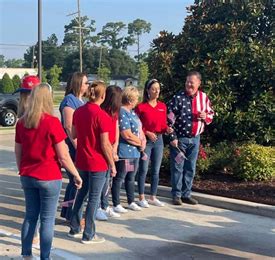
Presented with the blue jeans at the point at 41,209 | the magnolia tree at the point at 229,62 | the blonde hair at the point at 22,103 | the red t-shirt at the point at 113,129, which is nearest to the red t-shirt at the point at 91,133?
the red t-shirt at the point at 113,129

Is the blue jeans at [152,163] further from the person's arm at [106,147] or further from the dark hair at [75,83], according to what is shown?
the person's arm at [106,147]

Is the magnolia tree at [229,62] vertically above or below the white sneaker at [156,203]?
above

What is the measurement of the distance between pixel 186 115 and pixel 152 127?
1.73 feet

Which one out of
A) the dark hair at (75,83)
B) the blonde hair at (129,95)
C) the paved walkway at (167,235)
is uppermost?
the dark hair at (75,83)

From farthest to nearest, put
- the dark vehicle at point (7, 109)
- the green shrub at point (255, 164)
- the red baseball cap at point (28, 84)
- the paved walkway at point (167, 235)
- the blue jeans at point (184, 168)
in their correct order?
the dark vehicle at point (7, 109), the green shrub at point (255, 164), the blue jeans at point (184, 168), the paved walkway at point (167, 235), the red baseball cap at point (28, 84)

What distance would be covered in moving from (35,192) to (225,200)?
3249mm

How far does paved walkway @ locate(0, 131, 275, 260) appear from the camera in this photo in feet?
17.3

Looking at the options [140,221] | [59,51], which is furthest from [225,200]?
[59,51]

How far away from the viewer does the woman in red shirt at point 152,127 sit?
7.04m

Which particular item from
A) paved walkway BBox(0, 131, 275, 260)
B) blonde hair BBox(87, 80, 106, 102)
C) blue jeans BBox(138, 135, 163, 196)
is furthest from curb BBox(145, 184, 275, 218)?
blonde hair BBox(87, 80, 106, 102)

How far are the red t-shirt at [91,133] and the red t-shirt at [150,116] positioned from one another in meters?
1.72

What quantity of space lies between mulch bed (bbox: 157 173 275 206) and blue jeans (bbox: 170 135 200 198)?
0.41 meters

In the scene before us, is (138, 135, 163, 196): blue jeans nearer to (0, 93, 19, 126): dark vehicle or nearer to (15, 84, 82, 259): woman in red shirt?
(15, 84, 82, 259): woman in red shirt

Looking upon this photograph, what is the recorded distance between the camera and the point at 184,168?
7449mm
